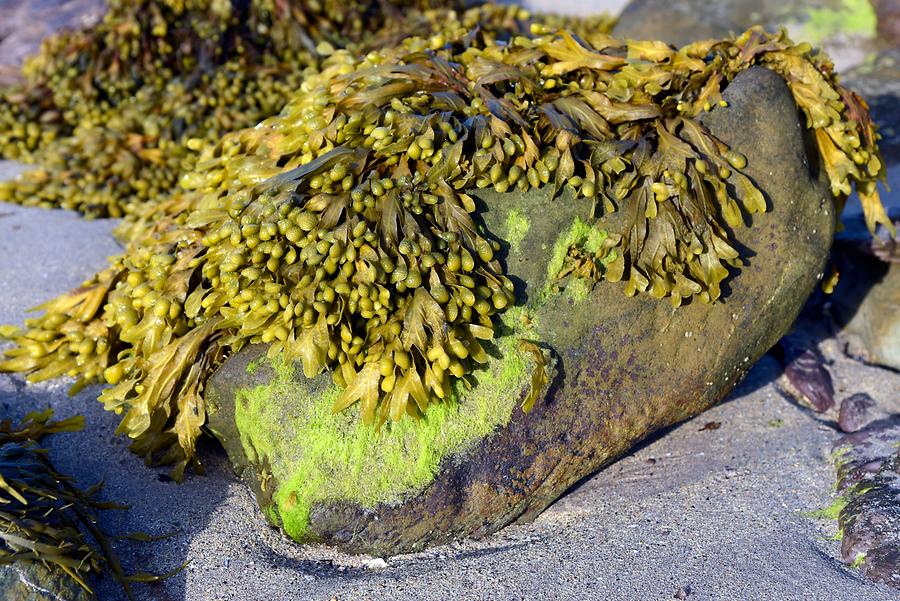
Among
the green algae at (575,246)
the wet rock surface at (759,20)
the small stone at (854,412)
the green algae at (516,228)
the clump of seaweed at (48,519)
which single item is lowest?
the small stone at (854,412)

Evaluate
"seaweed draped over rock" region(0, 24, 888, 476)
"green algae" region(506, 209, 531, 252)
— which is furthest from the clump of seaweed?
"green algae" region(506, 209, 531, 252)

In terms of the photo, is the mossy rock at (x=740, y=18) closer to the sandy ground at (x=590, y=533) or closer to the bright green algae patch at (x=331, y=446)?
the sandy ground at (x=590, y=533)

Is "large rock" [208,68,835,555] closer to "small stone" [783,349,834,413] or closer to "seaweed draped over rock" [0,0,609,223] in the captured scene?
"small stone" [783,349,834,413]

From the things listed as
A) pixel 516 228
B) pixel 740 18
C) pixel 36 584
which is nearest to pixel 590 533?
pixel 516 228

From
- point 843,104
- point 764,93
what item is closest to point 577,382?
point 764,93

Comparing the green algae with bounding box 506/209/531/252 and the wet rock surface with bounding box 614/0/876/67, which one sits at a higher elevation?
the green algae with bounding box 506/209/531/252

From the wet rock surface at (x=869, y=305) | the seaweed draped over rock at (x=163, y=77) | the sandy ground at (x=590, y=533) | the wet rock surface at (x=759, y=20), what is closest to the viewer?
the sandy ground at (x=590, y=533)

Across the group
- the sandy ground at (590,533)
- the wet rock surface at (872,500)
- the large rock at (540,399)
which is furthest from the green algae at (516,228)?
the wet rock surface at (872,500)
